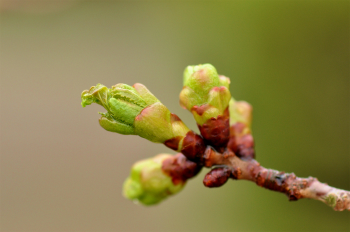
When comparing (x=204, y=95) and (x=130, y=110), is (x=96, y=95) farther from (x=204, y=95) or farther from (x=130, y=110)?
(x=204, y=95)

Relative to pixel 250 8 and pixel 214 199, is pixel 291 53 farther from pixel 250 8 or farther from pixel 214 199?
pixel 214 199

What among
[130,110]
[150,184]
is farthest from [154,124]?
[150,184]

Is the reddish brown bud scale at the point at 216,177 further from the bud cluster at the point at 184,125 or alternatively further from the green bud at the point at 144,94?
the green bud at the point at 144,94

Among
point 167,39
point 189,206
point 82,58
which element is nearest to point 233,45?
point 167,39

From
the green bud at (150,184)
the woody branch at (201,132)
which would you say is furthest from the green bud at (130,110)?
the green bud at (150,184)

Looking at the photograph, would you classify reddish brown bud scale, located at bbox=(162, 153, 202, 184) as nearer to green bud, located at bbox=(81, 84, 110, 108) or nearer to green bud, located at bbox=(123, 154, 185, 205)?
green bud, located at bbox=(123, 154, 185, 205)

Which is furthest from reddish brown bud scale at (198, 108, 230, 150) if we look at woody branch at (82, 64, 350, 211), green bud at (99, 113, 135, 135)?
green bud at (99, 113, 135, 135)
